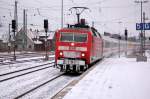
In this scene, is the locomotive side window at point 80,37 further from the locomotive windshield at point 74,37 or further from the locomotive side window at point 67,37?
the locomotive side window at point 67,37

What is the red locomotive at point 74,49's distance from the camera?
19500 millimetres

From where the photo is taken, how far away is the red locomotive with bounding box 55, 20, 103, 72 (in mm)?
19500

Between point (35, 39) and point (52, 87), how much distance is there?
289ft

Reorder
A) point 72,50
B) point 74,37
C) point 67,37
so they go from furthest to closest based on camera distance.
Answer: point 67,37 < point 74,37 < point 72,50

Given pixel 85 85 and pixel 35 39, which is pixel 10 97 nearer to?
pixel 85 85

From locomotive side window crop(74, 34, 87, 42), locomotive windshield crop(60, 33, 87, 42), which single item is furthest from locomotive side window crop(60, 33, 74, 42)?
locomotive side window crop(74, 34, 87, 42)

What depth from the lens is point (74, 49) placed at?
19703mm

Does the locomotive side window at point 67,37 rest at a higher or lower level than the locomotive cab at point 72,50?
higher

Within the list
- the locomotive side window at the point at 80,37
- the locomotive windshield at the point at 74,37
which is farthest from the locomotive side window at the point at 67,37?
the locomotive side window at the point at 80,37

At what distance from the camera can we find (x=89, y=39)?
20.1 meters

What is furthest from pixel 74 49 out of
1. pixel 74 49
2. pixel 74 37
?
pixel 74 37

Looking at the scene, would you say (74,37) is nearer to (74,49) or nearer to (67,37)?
(67,37)

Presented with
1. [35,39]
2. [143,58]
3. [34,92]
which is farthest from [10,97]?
[35,39]

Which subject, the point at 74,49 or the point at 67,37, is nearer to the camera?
the point at 74,49
